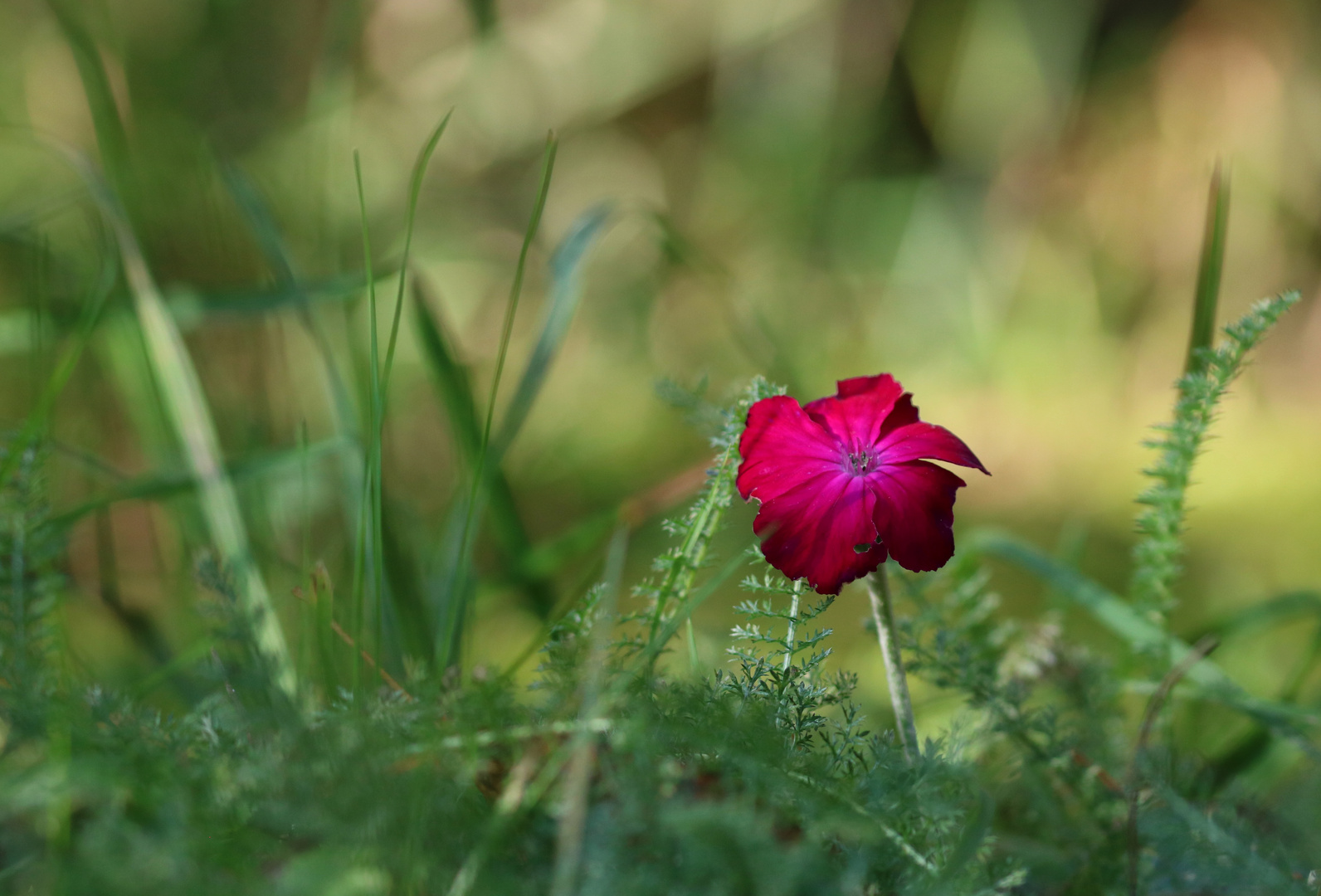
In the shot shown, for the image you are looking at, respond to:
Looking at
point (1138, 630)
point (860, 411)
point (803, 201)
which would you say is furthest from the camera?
point (803, 201)

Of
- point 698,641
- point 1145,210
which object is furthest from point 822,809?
point 1145,210

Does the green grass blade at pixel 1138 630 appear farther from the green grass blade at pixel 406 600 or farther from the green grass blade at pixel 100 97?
the green grass blade at pixel 100 97

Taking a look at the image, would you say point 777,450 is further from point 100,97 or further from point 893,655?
point 100,97

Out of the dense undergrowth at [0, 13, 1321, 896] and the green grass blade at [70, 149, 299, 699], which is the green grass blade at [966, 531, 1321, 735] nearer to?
the dense undergrowth at [0, 13, 1321, 896]

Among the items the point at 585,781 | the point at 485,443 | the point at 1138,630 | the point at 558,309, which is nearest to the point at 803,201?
the point at 558,309

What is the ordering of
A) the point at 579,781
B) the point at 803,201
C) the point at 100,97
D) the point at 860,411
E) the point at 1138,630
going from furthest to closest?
the point at 803,201, the point at 100,97, the point at 1138,630, the point at 860,411, the point at 579,781

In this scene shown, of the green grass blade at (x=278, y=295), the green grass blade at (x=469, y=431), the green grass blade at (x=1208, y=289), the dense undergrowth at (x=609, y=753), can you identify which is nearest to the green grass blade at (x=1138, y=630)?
the dense undergrowth at (x=609, y=753)
